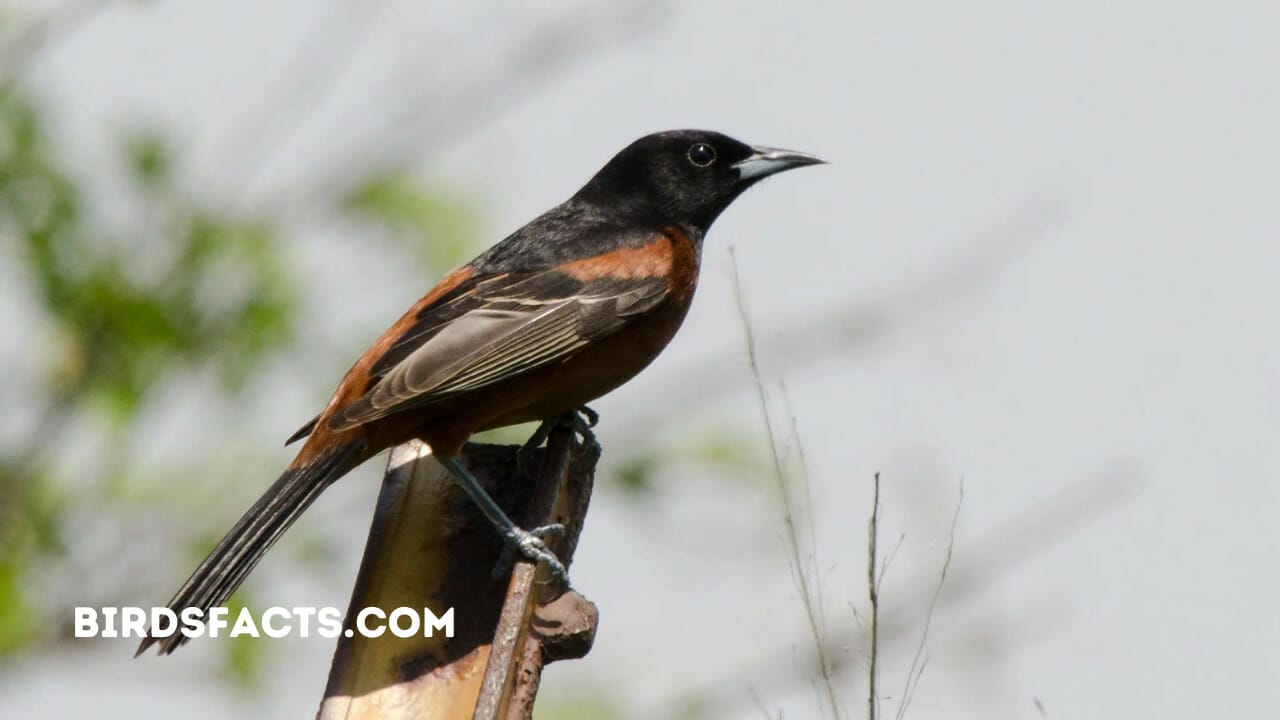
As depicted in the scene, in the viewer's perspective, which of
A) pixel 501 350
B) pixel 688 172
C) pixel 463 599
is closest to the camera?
pixel 463 599

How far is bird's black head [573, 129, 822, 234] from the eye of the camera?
208 inches

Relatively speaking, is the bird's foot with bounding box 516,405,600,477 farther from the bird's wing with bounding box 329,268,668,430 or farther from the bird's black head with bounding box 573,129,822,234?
the bird's black head with bounding box 573,129,822,234

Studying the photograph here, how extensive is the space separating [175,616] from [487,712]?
1.48m

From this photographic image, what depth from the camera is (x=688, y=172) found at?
5.34 metres

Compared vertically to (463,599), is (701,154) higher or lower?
higher

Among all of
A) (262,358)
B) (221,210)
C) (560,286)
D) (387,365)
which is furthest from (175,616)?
(221,210)

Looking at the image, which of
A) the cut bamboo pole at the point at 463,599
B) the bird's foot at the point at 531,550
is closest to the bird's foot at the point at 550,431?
the cut bamboo pole at the point at 463,599

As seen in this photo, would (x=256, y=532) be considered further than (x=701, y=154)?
No

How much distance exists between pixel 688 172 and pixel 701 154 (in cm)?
8

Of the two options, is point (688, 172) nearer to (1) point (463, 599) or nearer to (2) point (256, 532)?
(2) point (256, 532)

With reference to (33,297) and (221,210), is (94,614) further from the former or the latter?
(221,210)

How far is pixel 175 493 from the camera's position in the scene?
6.89 meters

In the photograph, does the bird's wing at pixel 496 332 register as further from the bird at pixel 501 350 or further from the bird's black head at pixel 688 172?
the bird's black head at pixel 688 172

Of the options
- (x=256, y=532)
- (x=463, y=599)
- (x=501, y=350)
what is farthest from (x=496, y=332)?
(x=463, y=599)
